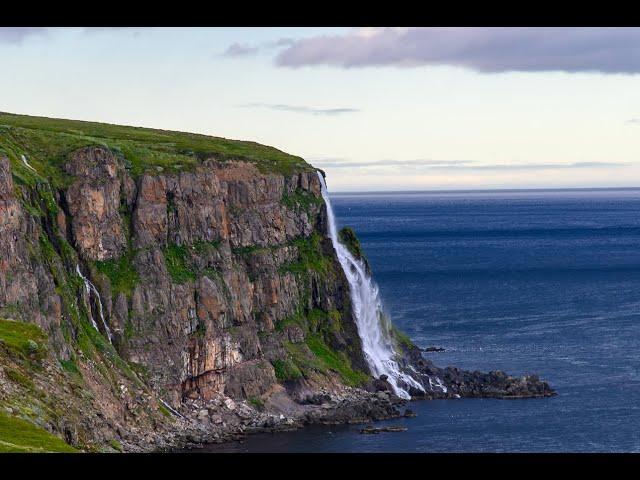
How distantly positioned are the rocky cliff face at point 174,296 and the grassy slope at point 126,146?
39 cm

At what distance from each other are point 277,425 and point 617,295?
10044 centimetres

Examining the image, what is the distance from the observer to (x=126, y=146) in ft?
397

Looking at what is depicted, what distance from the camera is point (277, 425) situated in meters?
106

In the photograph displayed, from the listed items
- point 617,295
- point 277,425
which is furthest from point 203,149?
point 617,295

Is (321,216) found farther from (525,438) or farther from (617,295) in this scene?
(617,295)

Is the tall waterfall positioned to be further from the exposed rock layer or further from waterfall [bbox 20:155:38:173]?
waterfall [bbox 20:155:38:173]

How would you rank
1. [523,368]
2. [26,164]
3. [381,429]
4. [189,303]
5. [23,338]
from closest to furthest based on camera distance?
[23,338]
[381,429]
[26,164]
[189,303]
[523,368]

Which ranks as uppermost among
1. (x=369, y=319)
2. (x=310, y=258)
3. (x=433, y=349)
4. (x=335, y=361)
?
(x=310, y=258)

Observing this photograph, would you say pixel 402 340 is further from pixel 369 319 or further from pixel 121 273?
pixel 121 273

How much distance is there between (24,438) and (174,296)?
51.1 metres

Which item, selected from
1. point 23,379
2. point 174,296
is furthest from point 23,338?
point 174,296

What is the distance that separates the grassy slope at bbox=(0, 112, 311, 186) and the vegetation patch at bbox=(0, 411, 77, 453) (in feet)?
142

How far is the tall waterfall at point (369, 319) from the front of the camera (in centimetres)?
12794

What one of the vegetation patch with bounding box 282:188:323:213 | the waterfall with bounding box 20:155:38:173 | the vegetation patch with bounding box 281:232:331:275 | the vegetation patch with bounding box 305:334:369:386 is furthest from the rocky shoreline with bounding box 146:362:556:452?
the waterfall with bounding box 20:155:38:173
